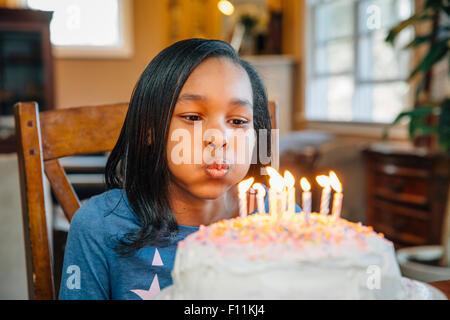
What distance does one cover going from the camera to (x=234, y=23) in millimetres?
5832

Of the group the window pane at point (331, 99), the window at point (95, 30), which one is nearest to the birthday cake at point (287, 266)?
the window pane at point (331, 99)

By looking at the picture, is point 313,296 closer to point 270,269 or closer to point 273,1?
point 270,269

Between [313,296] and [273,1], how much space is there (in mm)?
5317

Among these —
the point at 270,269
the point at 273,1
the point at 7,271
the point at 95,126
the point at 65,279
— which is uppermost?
the point at 273,1

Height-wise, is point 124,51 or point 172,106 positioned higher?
point 124,51

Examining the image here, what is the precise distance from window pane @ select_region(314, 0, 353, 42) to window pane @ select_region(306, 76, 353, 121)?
0.43 meters

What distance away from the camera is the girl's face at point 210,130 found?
65 cm

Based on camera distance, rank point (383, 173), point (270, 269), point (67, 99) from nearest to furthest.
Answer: point (270, 269)
point (383, 173)
point (67, 99)

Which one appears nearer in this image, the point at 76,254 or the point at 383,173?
the point at 76,254

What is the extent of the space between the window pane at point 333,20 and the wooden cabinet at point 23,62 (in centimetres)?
267

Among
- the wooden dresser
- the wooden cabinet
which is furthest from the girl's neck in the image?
the wooden cabinet

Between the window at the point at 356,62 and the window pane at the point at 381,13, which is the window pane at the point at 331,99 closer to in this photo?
the window at the point at 356,62

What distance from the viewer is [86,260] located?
0.70m

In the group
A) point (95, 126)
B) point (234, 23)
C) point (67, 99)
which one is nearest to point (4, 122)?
point (67, 99)
